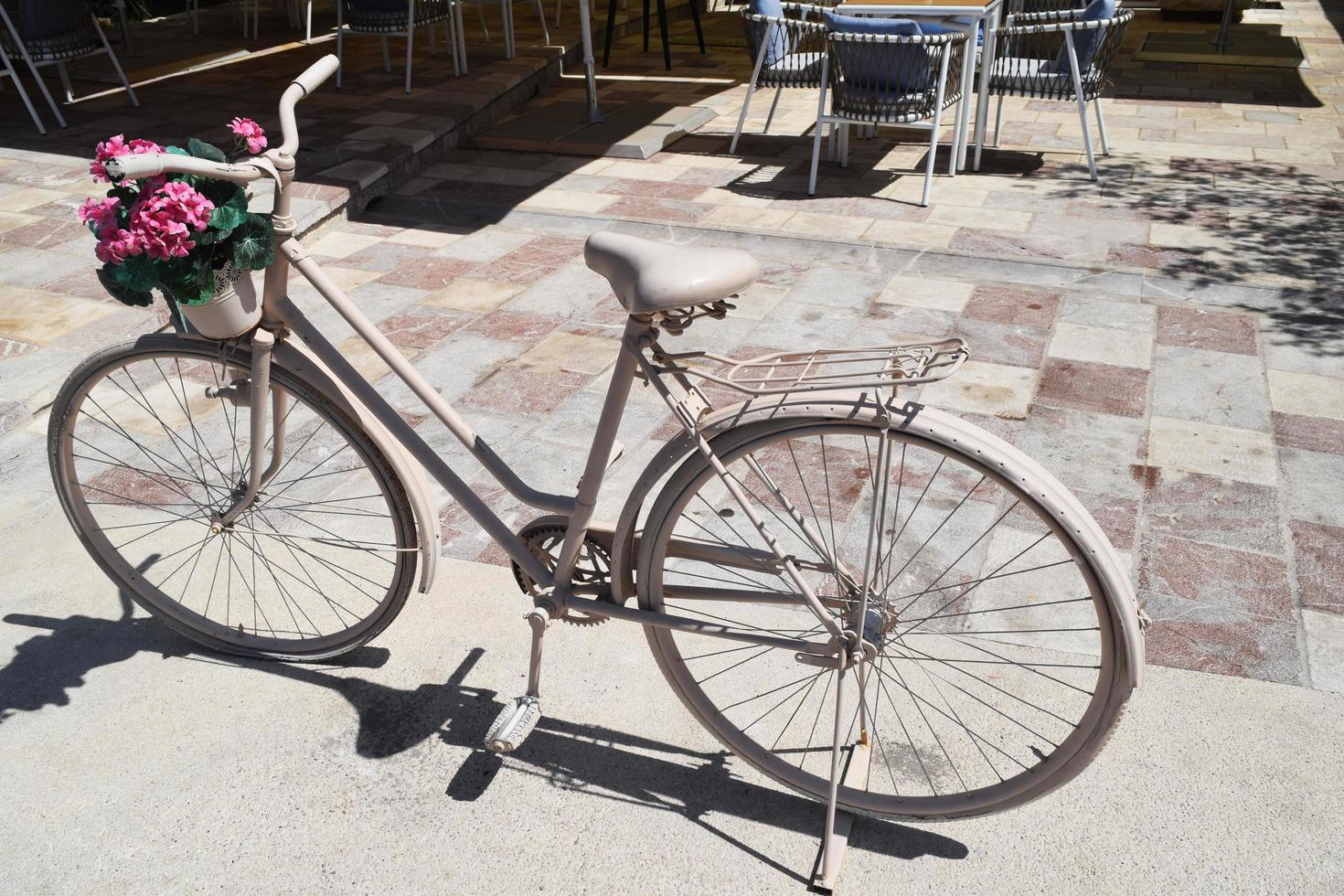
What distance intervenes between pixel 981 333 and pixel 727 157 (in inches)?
128

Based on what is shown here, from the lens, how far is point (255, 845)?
234 centimetres

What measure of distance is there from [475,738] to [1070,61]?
18.6ft

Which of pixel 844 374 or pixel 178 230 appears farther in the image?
pixel 178 230

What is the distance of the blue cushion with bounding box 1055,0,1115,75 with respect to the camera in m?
6.55

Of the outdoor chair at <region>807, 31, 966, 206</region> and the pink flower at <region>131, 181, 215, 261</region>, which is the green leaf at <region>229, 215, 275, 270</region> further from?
the outdoor chair at <region>807, 31, 966, 206</region>

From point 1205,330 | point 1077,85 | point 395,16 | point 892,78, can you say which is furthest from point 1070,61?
point 395,16

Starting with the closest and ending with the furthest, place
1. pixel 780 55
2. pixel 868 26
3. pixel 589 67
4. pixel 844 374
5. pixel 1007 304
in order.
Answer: pixel 844 374 → pixel 1007 304 → pixel 868 26 → pixel 780 55 → pixel 589 67

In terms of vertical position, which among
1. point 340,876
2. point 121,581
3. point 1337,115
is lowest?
point 340,876

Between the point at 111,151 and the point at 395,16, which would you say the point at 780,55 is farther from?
the point at 111,151

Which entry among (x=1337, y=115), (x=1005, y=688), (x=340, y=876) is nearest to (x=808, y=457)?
(x=1005, y=688)

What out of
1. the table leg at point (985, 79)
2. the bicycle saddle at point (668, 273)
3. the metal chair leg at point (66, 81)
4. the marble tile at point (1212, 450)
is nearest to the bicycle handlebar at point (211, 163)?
the bicycle saddle at point (668, 273)

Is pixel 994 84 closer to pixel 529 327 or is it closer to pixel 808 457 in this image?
pixel 529 327

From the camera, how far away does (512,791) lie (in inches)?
97.0

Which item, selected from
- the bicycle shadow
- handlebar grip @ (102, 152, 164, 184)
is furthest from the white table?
handlebar grip @ (102, 152, 164, 184)
